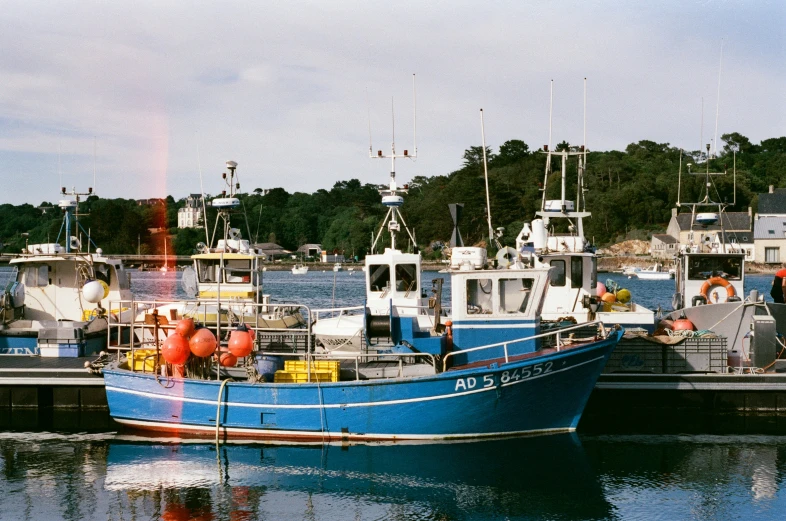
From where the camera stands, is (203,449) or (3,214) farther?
(3,214)

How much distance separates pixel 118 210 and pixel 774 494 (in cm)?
11524

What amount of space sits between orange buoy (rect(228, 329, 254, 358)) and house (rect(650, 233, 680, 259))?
281ft

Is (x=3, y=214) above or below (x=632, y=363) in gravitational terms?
above

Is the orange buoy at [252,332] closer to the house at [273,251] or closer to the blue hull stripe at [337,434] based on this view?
the blue hull stripe at [337,434]

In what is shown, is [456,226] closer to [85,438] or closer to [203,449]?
[203,449]

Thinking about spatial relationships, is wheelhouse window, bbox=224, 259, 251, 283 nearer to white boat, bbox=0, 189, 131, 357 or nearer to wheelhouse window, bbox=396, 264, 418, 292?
white boat, bbox=0, 189, 131, 357

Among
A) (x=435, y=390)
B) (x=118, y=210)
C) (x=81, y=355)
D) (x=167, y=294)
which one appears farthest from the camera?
(x=118, y=210)

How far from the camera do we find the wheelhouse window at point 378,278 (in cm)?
1764

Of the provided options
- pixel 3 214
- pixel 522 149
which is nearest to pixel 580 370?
pixel 522 149

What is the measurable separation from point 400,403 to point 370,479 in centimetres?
155

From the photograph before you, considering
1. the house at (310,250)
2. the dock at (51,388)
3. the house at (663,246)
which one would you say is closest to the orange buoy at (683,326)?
the dock at (51,388)

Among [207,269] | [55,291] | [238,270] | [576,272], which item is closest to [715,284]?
[576,272]

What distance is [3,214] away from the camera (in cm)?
12519

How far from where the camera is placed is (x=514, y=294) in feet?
48.5
